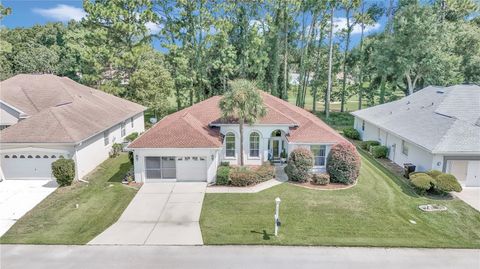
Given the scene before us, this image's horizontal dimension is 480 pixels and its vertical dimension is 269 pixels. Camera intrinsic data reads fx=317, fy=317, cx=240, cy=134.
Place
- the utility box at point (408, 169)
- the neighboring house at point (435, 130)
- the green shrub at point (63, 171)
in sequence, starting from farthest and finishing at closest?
the utility box at point (408, 169) < the neighboring house at point (435, 130) < the green shrub at point (63, 171)

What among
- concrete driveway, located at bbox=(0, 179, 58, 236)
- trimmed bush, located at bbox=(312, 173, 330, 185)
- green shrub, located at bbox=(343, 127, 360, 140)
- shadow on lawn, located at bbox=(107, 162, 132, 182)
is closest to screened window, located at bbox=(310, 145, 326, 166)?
trimmed bush, located at bbox=(312, 173, 330, 185)

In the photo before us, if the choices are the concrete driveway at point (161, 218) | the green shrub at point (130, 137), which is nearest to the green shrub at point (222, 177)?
the concrete driveway at point (161, 218)

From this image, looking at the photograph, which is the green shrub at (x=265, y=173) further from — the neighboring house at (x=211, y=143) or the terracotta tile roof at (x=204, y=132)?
the terracotta tile roof at (x=204, y=132)

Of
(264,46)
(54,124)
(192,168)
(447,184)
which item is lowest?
(447,184)

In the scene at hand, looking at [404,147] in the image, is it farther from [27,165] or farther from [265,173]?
[27,165]

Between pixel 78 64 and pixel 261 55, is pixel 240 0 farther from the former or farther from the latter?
pixel 78 64

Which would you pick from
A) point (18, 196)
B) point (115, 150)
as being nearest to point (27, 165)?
point (18, 196)
